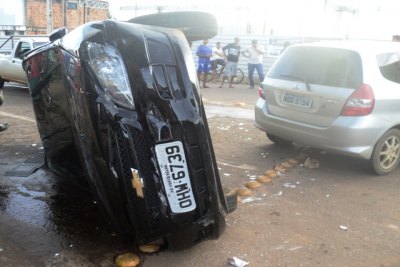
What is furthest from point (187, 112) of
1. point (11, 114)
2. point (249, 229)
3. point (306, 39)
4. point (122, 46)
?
point (306, 39)

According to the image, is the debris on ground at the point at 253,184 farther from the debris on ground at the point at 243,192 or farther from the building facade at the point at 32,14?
the building facade at the point at 32,14

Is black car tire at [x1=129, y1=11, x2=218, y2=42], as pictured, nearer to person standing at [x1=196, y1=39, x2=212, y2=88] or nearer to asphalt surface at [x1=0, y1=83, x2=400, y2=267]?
asphalt surface at [x1=0, y1=83, x2=400, y2=267]

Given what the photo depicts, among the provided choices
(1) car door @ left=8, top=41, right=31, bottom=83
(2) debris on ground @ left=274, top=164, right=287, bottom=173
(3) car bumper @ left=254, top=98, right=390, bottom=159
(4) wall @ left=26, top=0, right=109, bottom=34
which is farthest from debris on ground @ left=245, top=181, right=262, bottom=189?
(4) wall @ left=26, top=0, right=109, bottom=34

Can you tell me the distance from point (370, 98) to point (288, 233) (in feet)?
6.82

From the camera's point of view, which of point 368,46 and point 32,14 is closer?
point 368,46

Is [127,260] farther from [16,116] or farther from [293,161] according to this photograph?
[16,116]

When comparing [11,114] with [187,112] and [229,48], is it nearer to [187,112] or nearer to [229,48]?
[187,112]

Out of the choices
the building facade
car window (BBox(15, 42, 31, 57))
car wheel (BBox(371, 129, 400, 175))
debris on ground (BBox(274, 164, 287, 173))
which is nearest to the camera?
car wheel (BBox(371, 129, 400, 175))

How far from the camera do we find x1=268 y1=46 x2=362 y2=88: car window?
498 centimetres

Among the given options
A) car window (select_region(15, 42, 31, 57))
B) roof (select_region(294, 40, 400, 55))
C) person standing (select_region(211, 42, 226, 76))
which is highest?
roof (select_region(294, 40, 400, 55))

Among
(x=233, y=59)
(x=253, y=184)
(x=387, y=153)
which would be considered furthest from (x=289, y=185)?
(x=233, y=59)

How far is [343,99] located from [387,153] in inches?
37.7

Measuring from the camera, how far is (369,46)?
5.29m

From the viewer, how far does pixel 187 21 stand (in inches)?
134
